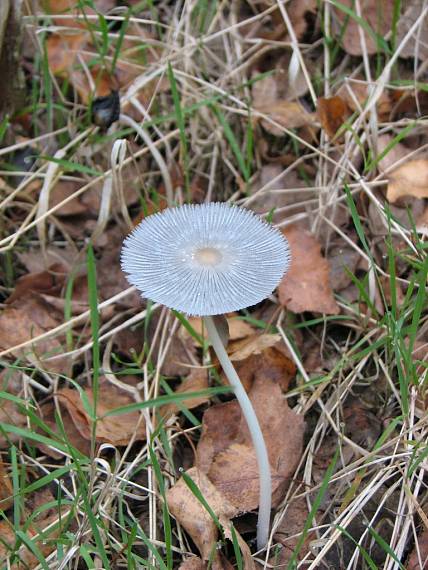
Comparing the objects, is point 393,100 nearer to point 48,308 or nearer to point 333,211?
point 333,211

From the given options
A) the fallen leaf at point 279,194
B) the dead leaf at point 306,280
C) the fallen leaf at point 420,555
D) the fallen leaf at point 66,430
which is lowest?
the fallen leaf at point 420,555

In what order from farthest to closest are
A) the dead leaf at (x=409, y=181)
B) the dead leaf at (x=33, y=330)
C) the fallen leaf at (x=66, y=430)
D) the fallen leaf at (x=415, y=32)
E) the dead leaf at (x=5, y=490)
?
the fallen leaf at (x=415, y=32) < the dead leaf at (x=409, y=181) < the dead leaf at (x=33, y=330) < the fallen leaf at (x=66, y=430) < the dead leaf at (x=5, y=490)

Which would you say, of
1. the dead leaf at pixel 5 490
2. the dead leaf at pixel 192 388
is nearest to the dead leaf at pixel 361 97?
the dead leaf at pixel 192 388

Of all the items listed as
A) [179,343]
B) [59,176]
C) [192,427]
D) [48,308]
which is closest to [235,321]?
[179,343]

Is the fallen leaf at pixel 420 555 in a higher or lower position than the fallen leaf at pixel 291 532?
higher

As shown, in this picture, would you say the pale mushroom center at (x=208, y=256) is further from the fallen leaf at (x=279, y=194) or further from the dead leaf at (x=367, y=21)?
the dead leaf at (x=367, y=21)

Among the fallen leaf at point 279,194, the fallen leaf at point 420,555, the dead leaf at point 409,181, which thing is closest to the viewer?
the fallen leaf at point 420,555
